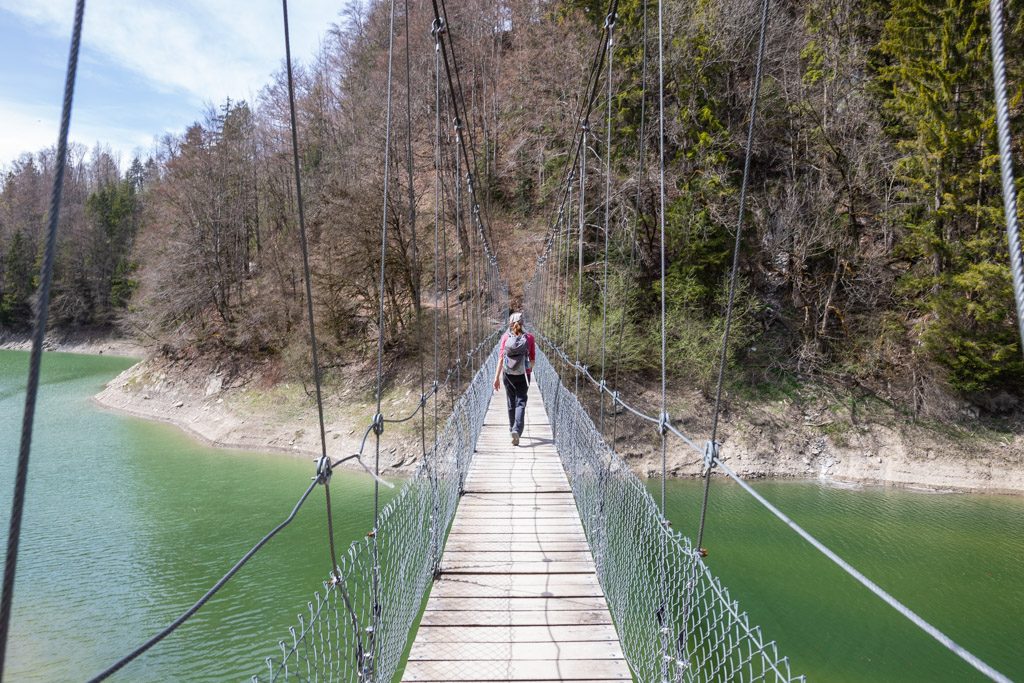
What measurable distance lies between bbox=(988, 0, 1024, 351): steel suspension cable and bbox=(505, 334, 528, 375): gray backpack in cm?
323

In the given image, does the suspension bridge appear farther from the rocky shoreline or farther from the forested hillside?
the rocky shoreline

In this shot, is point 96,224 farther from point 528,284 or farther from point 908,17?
point 908,17

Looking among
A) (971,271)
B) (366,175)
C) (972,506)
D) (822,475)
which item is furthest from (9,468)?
(971,271)

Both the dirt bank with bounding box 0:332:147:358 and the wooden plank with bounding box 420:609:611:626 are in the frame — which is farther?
the dirt bank with bounding box 0:332:147:358

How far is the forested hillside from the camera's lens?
844 centimetres

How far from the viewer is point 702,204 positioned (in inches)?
400

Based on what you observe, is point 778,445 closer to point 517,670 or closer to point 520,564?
point 520,564

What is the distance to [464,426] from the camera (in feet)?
11.7

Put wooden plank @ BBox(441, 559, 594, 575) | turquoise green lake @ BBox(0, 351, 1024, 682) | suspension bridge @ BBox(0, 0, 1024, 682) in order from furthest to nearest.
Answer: turquoise green lake @ BBox(0, 351, 1024, 682) → wooden plank @ BBox(441, 559, 594, 575) → suspension bridge @ BBox(0, 0, 1024, 682)

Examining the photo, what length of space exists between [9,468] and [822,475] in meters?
11.0

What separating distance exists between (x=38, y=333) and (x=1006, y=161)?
1064mm

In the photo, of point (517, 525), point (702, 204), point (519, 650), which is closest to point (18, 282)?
point (702, 204)

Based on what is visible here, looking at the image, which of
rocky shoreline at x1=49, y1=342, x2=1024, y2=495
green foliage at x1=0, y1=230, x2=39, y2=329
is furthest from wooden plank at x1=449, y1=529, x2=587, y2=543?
green foliage at x1=0, y1=230, x2=39, y2=329

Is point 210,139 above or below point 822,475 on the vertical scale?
above
